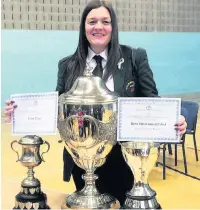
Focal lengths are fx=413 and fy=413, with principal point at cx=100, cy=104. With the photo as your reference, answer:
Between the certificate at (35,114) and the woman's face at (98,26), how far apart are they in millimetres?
259

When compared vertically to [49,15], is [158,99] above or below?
below

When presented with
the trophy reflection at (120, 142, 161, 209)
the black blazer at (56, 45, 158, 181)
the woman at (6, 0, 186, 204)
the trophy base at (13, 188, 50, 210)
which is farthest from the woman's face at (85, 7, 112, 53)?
the trophy base at (13, 188, 50, 210)

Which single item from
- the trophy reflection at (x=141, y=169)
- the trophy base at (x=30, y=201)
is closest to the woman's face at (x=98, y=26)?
the trophy reflection at (x=141, y=169)

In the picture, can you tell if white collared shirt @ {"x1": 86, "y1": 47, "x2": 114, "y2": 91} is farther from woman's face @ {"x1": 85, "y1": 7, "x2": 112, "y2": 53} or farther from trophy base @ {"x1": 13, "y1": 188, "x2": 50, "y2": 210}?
trophy base @ {"x1": 13, "y1": 188, "x2": 50, "y2": 210}

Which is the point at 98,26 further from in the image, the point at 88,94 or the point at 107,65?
the point at 88,94

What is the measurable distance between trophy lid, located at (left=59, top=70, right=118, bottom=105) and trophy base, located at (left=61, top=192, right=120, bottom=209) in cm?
26

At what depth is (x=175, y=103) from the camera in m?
1.00

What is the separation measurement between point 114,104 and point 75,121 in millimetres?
106

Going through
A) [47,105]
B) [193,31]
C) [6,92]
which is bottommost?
[6,92]

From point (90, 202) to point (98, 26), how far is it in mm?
503

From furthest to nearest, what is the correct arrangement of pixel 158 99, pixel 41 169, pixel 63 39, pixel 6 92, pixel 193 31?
1. pixel 193 31
2. pixel 63 39
3. pixel 6 92
4. pixel 41 169
5. pixel 158 99

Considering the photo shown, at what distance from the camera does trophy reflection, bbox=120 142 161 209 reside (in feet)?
3.25

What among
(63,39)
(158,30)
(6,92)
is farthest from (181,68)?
(6,92)

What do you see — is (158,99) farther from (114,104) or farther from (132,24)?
(132,24)
